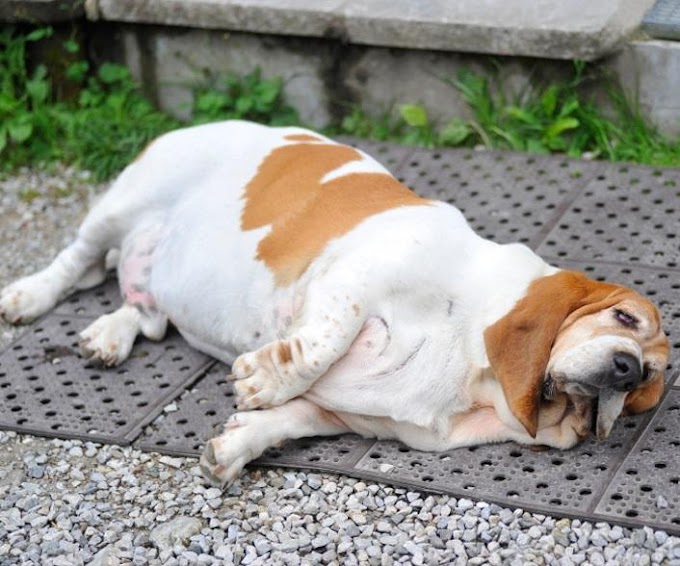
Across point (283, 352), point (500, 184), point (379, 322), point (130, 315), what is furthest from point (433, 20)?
point (283, 352)

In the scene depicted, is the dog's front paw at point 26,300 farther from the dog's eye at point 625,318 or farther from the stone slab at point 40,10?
the dog's eye at point 625,318

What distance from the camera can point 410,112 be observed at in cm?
598

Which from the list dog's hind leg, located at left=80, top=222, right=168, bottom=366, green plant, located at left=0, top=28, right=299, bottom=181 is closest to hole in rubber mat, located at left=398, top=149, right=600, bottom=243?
green plant, located at left=0, top=28, right=299, bottom=181

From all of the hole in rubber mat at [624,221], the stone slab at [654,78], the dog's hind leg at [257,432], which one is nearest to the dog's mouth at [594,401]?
the dog's hind leg at [257,432]

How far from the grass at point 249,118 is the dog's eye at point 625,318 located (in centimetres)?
199

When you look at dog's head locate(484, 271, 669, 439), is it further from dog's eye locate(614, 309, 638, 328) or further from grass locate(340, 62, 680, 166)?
grass locate(340, 62, 680, 166)

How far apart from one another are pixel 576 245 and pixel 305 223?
4.00ft

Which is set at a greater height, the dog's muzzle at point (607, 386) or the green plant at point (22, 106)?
the dog's muzzle at point (607, 386)

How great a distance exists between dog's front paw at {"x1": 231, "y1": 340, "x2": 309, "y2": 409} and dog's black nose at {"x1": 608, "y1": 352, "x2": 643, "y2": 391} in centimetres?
87

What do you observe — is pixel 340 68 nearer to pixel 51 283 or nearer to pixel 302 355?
pixel 51 283

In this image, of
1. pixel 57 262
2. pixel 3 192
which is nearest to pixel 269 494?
pixel 57 262

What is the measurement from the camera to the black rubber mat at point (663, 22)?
18.2ft

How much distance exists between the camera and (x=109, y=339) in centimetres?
Answer: 465

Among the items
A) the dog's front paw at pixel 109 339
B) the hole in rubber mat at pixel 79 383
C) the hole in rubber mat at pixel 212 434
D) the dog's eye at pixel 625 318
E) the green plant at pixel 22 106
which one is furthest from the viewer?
the green plant at pixel 22 106
